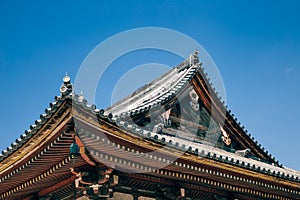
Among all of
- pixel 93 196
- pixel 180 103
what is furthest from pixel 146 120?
pixel 93 196

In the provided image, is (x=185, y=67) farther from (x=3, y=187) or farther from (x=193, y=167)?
(x=3, y=187)

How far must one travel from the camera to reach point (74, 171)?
9984 mm

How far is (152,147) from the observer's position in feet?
33.1

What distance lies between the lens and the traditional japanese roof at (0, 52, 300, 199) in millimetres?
9102

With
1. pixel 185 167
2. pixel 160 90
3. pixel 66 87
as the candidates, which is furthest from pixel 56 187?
pixel 160 90

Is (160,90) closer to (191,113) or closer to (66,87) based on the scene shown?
(191,113)

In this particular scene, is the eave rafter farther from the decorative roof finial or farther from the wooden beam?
the wooden beam

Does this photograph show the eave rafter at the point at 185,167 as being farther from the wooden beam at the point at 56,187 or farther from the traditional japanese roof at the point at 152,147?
the wooden beam at the point at 56,187

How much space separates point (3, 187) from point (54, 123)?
3.88 meters

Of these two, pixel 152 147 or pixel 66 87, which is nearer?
pixel 66 87

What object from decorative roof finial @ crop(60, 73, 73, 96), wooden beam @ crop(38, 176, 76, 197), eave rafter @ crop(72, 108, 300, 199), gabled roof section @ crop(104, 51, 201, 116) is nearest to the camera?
decorative roof finial @ crop(60, 73, 73, 96)

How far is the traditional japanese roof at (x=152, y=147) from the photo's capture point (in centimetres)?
910

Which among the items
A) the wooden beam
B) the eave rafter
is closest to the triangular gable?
the eave rafter

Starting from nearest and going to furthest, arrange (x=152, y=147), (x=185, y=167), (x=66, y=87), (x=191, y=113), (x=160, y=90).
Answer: (x=66, y=87) → (x=152, y=147) → (x=185, y=167) → (x=191, y=113) → (x=160, y=90)
